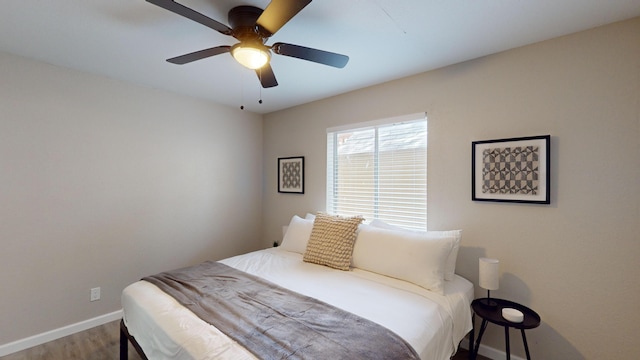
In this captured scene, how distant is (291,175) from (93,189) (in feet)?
6.89

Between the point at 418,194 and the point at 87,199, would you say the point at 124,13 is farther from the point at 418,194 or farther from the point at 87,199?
the point at 418,194

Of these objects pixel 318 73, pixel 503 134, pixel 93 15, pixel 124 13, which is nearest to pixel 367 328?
pixel 503 134

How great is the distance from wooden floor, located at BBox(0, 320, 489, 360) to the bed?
0.46m

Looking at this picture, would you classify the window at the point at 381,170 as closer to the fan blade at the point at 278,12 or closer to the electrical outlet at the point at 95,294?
the fan blade at the point at 278,12

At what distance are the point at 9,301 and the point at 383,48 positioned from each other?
3675mm

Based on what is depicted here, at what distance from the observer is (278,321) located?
1.44 meters

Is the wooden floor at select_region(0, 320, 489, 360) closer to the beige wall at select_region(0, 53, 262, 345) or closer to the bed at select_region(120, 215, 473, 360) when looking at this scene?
the beige wall at select_region(0, 53, 262, 345)

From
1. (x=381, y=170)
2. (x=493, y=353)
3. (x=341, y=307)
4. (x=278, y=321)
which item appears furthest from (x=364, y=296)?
(x=381, y=170)

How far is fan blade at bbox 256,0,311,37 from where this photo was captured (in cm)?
124

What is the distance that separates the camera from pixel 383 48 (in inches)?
81.7

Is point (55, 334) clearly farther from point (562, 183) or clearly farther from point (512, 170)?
point (562, 183)

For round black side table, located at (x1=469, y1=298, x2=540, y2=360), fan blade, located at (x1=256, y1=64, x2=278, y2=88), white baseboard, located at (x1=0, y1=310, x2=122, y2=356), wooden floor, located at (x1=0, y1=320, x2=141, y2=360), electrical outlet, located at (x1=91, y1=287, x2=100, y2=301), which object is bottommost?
wooden floor, located at (x1=0, y1=320, x2=141, y2=360)

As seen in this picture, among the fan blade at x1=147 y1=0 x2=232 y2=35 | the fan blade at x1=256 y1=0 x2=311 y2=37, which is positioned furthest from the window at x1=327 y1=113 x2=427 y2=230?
the fan blade at x1=147 y1=0 x2=232 y2=35

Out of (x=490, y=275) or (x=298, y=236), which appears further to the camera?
(x=298, y=236)
